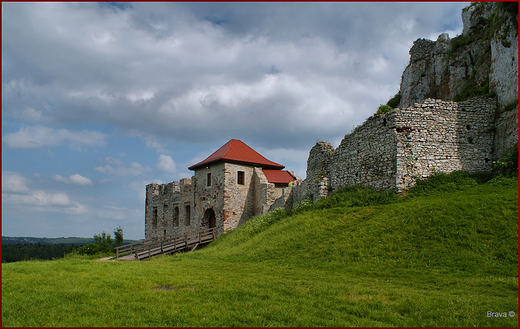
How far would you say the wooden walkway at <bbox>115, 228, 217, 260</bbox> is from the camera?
19.2 metres

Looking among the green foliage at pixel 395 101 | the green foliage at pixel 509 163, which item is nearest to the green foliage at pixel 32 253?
the green foliage at pixel 509 163

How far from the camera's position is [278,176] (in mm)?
26781

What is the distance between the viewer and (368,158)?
16.2 m

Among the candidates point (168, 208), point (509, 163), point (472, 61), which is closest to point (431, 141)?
point (509, 163)

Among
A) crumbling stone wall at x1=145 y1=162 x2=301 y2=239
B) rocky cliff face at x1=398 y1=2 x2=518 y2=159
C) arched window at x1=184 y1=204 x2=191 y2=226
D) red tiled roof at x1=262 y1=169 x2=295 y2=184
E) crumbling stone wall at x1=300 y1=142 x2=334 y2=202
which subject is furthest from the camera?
arched window at x1=184 y1=204 x2=191 y2=226

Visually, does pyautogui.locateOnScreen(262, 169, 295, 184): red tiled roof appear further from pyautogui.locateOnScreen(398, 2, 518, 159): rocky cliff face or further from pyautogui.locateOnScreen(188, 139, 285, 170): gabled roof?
pyautogui.locateOnScreen(398, 2, 518, 159): rocky cliff face

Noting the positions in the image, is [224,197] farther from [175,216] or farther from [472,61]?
[472,61]

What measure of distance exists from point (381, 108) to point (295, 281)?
1340 cm

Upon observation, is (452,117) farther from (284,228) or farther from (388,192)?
(284,228)

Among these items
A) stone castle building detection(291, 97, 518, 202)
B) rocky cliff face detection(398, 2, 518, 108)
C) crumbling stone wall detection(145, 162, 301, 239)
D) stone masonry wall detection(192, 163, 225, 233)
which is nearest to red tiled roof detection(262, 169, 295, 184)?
crumbling stone wall detection(145, 162, 301, 239)

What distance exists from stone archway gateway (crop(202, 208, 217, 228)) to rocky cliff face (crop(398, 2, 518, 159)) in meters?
15.9

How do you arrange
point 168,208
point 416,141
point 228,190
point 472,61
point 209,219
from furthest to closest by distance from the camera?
point 168,208, point 209,219, point 228,190, point 472,61, point 416,141

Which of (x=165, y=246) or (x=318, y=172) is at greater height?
(x=318, y=172)

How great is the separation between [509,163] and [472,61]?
8138 mm
